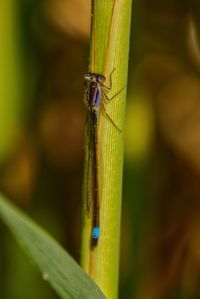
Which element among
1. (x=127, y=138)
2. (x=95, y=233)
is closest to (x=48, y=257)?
(x=95, y=233)

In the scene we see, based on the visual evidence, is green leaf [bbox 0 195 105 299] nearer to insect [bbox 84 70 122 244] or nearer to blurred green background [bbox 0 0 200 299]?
insect [bbox 84 70 122 244]

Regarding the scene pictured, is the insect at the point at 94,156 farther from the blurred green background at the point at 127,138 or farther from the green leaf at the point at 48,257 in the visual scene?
the blurred green background at the point at 127,138

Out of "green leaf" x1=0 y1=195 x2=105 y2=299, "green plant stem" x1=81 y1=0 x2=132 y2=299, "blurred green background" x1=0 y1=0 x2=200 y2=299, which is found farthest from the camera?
"blurred green background" x1=0 y1=0 x2=200 y2=299

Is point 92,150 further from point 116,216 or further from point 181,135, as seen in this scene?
point 181,135

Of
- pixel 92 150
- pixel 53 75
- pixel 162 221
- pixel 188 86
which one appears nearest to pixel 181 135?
pixel 188 86

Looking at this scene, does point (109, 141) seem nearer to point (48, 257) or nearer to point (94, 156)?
point (94, 156)

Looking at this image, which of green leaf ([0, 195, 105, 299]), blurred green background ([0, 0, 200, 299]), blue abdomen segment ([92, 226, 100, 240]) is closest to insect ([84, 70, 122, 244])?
blue abdomen segment ([92, 226, 100, 240])
